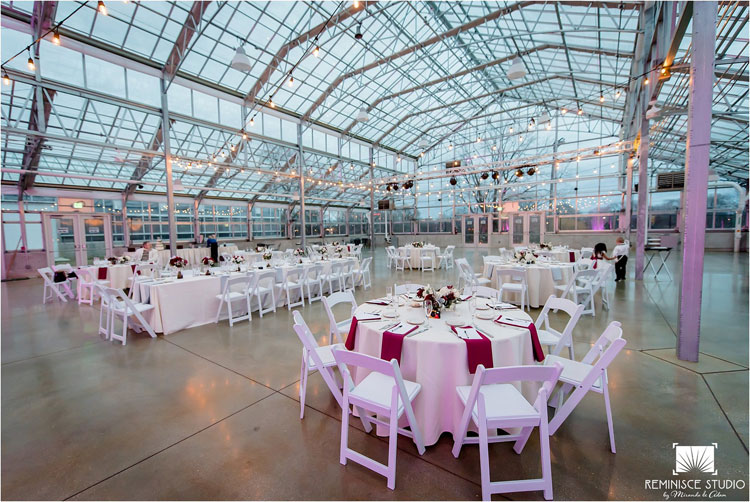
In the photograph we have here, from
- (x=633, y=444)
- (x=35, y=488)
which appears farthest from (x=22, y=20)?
(x=633, y=444)

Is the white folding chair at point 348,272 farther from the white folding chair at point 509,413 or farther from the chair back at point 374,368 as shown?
the white folding chair at point 509,413

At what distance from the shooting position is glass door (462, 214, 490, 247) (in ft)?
73.5

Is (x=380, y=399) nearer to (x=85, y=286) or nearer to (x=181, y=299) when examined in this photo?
(x=181, y=299)

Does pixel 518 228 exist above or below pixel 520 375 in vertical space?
above

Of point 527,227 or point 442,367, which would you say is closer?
point 442,367

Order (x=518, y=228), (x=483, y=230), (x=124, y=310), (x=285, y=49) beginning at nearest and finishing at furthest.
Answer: (x=124, y=310) < (x=285, y=49) < (x=518, y=228) < (x=483, y=230)

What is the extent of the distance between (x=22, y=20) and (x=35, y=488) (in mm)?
12546

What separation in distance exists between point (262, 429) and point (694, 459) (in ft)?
10.1

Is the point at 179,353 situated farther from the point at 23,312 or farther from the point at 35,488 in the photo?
the point at 23,312

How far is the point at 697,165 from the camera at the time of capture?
10.6 feet

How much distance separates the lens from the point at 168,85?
10922mm

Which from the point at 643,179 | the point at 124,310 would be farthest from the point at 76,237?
the point at 643,179

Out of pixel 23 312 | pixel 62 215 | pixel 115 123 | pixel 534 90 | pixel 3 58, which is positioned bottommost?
pixel 23 312

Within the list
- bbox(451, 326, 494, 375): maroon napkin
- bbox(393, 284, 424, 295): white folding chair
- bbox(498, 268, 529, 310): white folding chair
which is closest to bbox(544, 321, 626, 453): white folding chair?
bbox(451, 326, 494, 375): maroon napkin
